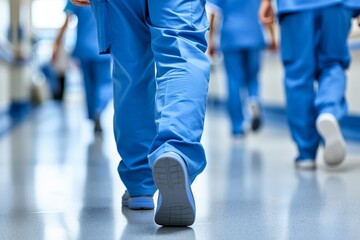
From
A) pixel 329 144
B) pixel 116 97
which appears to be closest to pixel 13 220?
pixel 116 97

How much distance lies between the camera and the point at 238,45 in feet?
17.6

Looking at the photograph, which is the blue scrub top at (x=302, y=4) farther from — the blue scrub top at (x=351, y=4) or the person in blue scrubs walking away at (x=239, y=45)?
the person in blue scrubs walking away at (x=239, y=45)

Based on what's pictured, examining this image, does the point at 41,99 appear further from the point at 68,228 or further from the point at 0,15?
the point at 68,228

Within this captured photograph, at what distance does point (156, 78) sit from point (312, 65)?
146 cm

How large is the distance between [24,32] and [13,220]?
8.20m

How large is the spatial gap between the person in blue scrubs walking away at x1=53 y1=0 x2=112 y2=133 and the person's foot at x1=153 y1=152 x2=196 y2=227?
3575 mm

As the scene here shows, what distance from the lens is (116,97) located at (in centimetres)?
220

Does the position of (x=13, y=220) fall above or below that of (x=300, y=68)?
below

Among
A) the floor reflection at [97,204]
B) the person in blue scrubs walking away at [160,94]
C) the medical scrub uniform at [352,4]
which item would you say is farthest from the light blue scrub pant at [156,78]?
the medical scrub uniform at [352,4]

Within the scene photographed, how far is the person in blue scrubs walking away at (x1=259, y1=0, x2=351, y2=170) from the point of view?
317 centimetres

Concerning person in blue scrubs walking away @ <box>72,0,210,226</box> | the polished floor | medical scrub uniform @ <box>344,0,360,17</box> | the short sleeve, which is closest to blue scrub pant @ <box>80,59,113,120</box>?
the short sleeve

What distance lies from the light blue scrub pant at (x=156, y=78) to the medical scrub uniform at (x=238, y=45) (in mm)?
3286

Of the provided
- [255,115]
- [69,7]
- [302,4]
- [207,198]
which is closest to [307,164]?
[302,4]

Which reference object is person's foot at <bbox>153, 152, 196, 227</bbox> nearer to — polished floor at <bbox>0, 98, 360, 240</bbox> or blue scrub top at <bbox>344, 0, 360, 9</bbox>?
polished floor at <bbox>0, 98, 360, 240</bbox>
